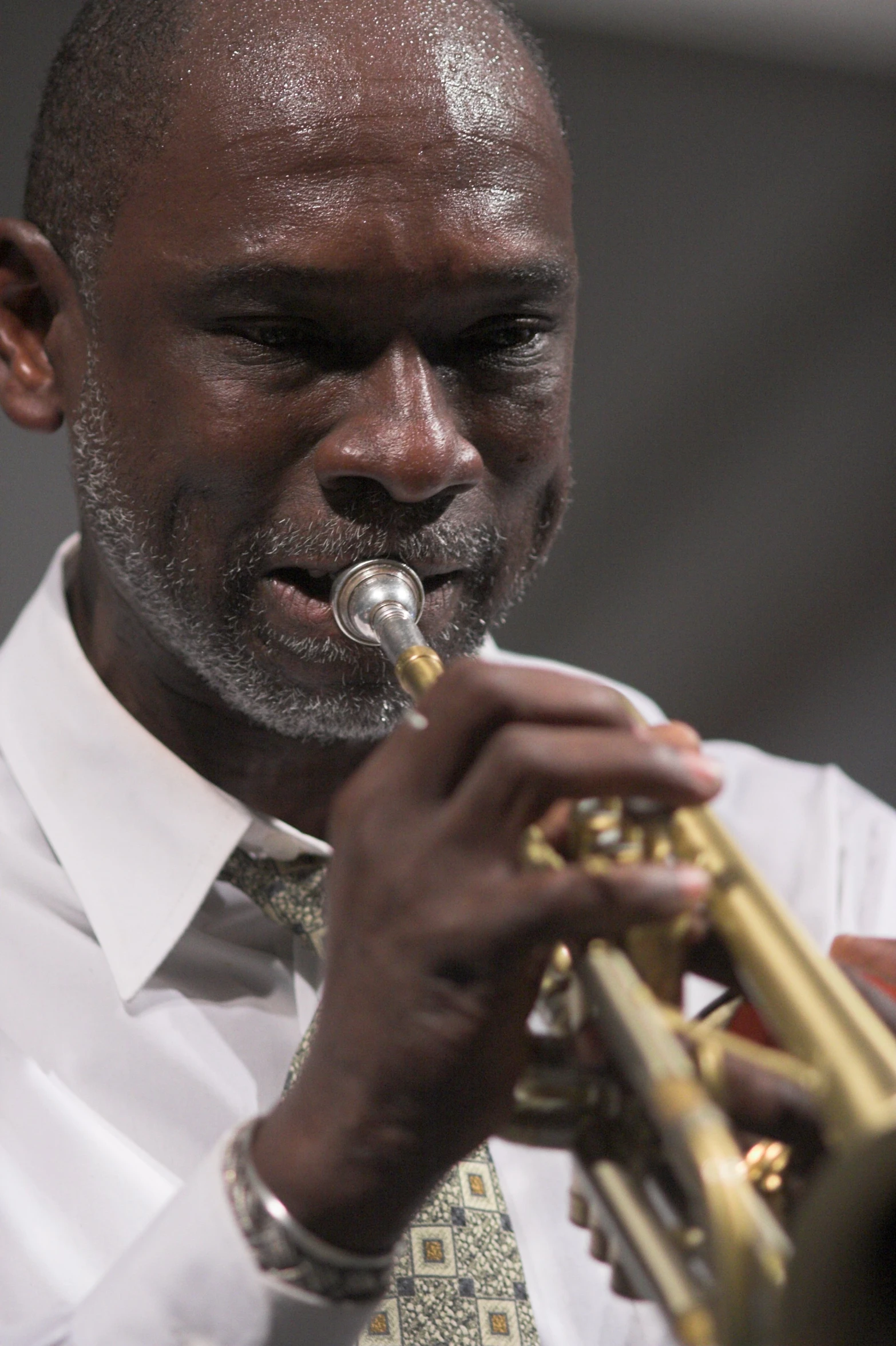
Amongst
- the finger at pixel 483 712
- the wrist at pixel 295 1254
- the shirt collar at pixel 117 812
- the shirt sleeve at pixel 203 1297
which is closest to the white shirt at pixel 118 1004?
the shirt collar at pixel 117 812

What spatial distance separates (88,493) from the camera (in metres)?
1.20

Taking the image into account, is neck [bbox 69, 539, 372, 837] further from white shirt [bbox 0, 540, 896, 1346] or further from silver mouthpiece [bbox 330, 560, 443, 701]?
silver mouthpiece [bbox 330, 560, 443, 701]

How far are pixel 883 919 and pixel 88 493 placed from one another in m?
0.85

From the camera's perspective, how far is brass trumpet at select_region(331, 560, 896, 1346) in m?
0.55

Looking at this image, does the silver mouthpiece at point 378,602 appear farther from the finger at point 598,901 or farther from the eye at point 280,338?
the finger at point 598,901

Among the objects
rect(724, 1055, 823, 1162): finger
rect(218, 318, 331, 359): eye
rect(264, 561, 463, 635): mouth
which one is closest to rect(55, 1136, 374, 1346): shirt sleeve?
rect(724, 1055, 823, 1162): finger

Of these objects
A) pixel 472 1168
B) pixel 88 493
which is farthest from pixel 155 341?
pixel 472 1168

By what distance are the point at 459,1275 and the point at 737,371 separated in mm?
1303

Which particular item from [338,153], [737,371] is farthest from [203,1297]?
[737,371]

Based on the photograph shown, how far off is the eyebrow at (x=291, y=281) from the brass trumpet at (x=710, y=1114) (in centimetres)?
Result: 51

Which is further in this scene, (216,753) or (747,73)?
(747,73)

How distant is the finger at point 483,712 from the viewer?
2.10ft

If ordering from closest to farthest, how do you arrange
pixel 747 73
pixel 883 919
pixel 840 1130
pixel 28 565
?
pixel 840 1130, pixel 883 919, pixel 28 565, pixel 747 73

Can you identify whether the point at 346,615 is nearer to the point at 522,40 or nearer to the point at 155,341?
the point at 155,341
